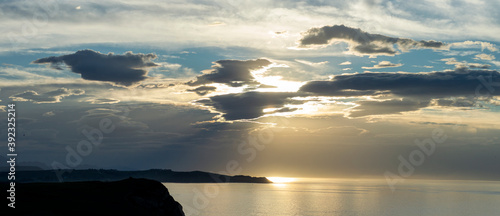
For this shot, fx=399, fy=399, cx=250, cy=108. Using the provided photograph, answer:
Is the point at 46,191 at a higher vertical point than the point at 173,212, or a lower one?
higher

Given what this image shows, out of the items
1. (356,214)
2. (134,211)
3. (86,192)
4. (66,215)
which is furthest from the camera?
(356,214)

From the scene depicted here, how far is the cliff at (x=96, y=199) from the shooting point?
2936 inches

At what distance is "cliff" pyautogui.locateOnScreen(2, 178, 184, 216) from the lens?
7456 cm

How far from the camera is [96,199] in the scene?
295ft

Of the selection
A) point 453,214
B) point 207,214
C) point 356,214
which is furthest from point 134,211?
point 453,214

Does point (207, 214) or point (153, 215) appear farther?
point (207, 214)

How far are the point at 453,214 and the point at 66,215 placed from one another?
6072 inches

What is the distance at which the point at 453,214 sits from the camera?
167m

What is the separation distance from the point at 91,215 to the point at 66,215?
477cm

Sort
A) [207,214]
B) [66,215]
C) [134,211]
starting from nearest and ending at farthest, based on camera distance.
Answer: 1. [66,215]
2. [134,211]
3. [207,214]

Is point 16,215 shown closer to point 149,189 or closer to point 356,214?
point 149,189

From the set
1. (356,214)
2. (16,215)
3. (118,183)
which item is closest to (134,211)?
(118,183)

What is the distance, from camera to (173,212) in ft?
340

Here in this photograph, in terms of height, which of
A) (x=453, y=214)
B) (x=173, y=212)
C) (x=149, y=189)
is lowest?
(x=453, y=214)
